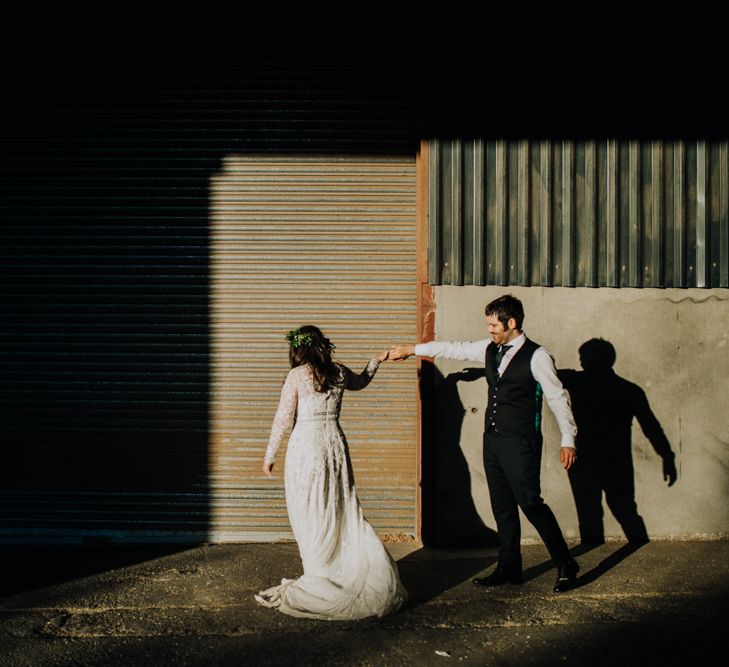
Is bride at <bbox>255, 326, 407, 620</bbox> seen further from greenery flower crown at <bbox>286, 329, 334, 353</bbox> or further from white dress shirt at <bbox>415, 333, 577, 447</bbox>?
white dress shirt at <bbox>415, 333, 577, 447</bbox>

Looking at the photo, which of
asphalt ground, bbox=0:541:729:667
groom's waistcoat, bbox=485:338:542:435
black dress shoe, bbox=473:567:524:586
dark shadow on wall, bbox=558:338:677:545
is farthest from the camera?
dark shadow on wall, bbox=558:338:677:545

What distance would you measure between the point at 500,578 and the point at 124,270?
14.0 feet

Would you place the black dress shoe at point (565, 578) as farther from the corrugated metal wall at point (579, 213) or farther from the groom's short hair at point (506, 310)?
the corrugated metal wall at point (579, 213)

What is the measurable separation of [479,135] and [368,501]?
344cm

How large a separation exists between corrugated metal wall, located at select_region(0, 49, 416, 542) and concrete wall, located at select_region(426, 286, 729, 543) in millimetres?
1255

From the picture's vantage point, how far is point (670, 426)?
24.5ft

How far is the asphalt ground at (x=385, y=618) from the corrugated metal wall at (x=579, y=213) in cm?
243

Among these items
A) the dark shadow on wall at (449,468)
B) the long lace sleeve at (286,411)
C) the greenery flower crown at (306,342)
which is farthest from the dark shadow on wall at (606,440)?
the long lace sleeve at (286,411)

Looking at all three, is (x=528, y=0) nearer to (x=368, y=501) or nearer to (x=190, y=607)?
(x=368, y=501)

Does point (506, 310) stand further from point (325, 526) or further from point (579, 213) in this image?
point (325, 526)

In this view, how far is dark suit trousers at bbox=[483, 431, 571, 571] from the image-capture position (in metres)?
5.95

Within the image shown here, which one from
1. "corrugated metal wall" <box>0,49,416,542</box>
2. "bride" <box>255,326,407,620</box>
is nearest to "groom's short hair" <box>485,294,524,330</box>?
"bride" <box>255,326,407,620</box>

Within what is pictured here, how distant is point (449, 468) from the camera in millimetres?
7348

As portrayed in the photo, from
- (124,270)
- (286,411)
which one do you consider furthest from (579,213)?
(124,270)
